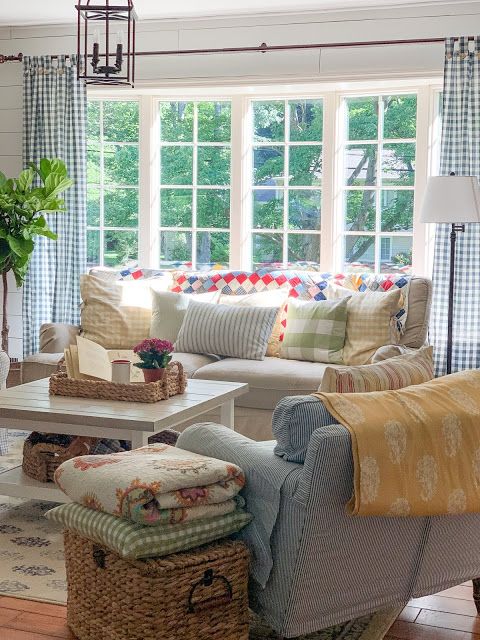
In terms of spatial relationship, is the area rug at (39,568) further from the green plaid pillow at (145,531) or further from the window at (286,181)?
the window at (286,181)

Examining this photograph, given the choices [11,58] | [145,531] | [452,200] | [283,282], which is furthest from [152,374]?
[11,58]

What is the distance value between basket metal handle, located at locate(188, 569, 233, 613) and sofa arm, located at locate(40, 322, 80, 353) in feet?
9.90

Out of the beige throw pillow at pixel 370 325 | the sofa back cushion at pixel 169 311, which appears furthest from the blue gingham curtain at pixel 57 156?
the beige throw pillow at pixel 370 325

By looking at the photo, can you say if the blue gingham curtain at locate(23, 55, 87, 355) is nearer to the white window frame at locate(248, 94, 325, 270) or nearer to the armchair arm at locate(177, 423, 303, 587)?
the white window frame at locate(248, 94, 325, 270)

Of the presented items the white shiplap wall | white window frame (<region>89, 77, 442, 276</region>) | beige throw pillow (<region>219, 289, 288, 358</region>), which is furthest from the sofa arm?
the white shiplap wall

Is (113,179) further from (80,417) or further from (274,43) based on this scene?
(80,417)

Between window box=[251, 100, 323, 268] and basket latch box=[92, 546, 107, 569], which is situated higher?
window box=[251, 100, 323, 268]

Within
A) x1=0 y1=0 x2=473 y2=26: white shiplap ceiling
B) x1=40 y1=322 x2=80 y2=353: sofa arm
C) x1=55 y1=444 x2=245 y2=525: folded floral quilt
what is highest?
x1=0 y1=0 x2=473 y2=26: white shiplap ceiling

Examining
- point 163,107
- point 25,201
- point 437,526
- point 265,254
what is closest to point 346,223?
point 265,254

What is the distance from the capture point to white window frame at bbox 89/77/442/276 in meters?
5.90

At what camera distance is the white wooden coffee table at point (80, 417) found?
3627 millimetres

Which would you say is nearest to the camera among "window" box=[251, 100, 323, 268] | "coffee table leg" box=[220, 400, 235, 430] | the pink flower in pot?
the pink flower in pot

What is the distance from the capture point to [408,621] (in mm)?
3045

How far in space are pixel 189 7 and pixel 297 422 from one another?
13.1 feet
